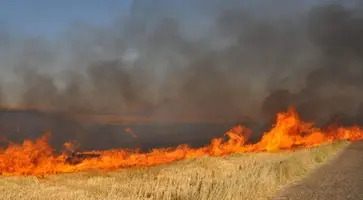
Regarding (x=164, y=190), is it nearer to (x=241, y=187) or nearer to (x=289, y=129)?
(x=241, y=187)

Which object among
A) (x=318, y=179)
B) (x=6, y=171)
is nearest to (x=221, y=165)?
(x=318, y=179)

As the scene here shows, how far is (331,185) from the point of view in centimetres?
2581

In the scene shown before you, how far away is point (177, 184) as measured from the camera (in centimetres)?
2150

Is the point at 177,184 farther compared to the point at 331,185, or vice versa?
the point at 331,185

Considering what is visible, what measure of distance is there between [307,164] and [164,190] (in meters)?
16.5

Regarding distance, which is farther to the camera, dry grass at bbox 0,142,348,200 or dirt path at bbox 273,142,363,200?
dirt path at bbox 273,142,363,200

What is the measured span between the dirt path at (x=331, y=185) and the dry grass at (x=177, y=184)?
837mm

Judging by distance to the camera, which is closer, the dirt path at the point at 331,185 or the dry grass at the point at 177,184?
the dry grass at the point at 177,184

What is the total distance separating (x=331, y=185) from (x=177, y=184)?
9015 millimetres

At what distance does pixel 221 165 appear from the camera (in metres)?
28.6

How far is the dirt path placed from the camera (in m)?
22.7

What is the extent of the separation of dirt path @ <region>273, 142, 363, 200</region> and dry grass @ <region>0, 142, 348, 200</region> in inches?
32.9

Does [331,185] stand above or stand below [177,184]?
above

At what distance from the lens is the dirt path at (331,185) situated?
2267 centimetres
